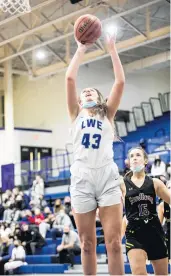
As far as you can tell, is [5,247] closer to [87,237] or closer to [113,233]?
[87,237]

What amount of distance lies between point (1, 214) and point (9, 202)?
559mm

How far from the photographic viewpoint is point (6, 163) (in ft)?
83.3

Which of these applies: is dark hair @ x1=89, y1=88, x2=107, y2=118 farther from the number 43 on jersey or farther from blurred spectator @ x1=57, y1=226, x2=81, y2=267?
blurred spectator @ x1=57, y1=226, x2=81, y2=267

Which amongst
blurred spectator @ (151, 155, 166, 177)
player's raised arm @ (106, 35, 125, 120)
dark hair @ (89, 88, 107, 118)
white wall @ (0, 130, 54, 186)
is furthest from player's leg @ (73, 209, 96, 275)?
white wall @ (0, 130, 54, 186)

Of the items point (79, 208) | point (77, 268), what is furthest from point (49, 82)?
point (79, 208)

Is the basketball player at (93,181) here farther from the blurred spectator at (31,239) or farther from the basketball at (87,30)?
the blurred spectator at (31,239)

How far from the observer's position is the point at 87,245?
4.89m

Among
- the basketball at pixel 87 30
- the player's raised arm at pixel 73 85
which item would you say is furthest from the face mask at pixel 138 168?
the basketball at pixel 87 30

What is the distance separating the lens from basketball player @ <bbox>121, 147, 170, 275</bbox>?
6230 mm

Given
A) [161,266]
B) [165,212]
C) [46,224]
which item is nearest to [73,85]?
[161,266]

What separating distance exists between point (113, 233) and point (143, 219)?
1.61m

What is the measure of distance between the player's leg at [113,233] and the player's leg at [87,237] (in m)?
0.10

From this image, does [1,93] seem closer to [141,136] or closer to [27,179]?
[27,179]

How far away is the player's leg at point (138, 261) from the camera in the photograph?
6066mm
